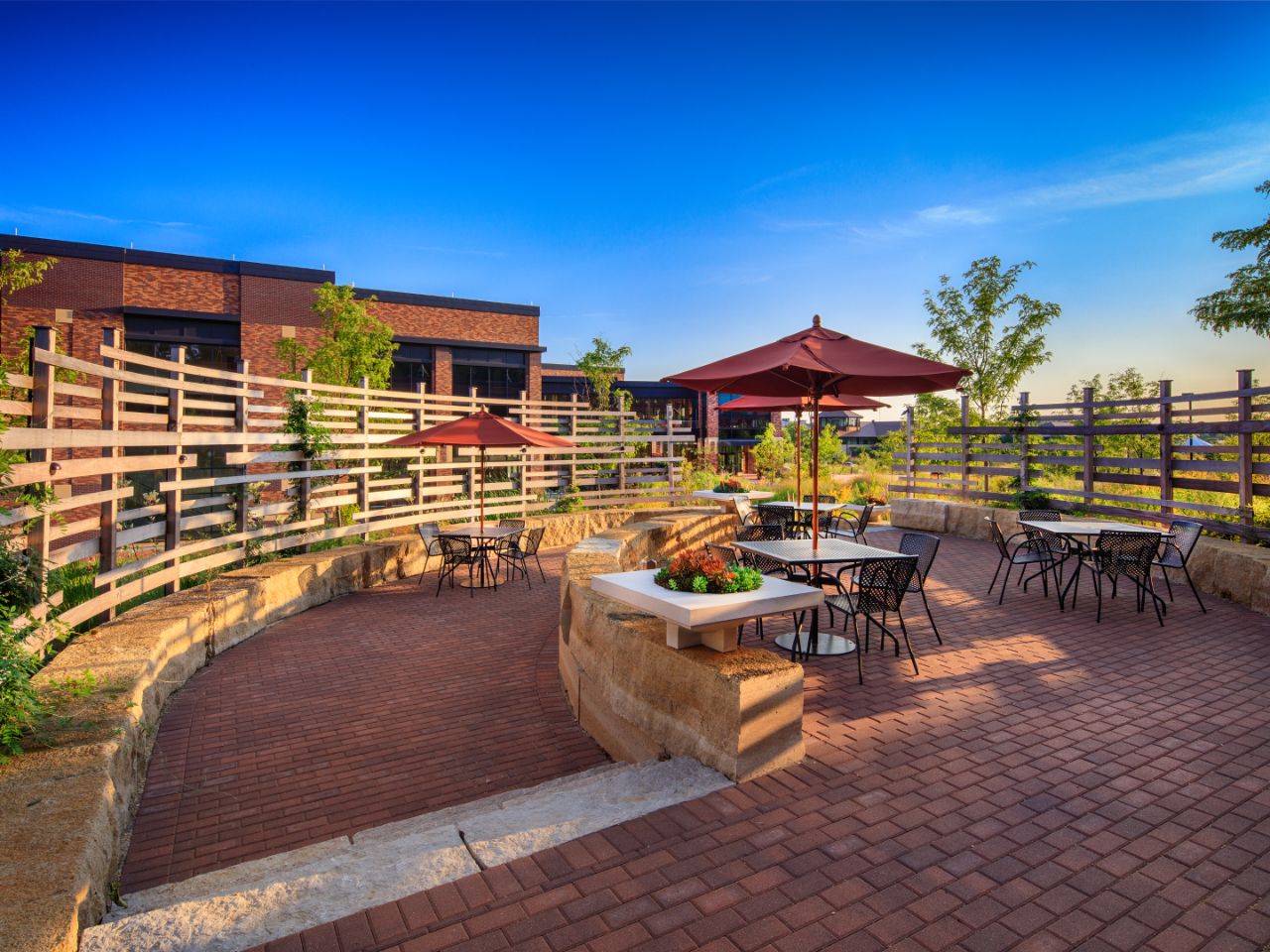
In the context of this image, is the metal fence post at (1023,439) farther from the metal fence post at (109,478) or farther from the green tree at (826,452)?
the metal fence post at (109,478)

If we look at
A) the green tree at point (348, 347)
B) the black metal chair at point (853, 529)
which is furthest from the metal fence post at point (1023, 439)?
the green tree at point (348, 347)

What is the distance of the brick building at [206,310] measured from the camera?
64.8 feet

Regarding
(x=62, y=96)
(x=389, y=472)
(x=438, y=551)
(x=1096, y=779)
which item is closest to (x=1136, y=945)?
(x=1096, y=779)

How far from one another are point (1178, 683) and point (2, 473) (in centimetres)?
723

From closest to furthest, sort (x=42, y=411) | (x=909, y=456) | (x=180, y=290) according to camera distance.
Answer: (x=42, y=411) → (x=909, y=456) → (x=180, y=290)

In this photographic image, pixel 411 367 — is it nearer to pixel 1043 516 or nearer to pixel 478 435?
pixel 478 435

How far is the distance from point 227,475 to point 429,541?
2478 millimetres

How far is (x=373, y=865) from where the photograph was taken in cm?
232

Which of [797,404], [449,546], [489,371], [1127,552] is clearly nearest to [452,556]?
[449,546]

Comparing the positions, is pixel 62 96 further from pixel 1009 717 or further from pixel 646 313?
pixel 646 313

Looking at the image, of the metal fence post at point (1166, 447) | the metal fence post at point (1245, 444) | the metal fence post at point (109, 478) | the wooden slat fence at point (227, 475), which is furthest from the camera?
the metal fence post at point (1166, 447)

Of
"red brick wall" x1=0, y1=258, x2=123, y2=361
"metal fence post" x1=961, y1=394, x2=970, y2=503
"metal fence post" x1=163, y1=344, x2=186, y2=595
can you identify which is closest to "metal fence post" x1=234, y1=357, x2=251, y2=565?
"metal fence post" x1=163, y1=344, x2=186, y2=595

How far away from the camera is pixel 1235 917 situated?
211 centimetres

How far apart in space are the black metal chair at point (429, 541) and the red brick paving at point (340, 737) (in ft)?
5.90
